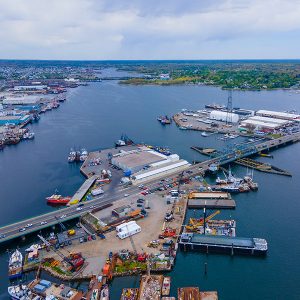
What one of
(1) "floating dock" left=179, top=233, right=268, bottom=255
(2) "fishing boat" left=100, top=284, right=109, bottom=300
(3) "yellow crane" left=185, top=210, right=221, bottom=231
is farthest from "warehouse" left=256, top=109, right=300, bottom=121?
(2) "fishing boat" left=100, top=284, right=109, bottom=300

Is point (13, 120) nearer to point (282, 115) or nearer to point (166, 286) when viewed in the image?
point (282, 115)

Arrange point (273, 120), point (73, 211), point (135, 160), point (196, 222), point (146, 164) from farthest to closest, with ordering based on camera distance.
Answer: point (273, 120)
point (135, 160)
point (146, 164)
point (73, 211)
point (196, 222)

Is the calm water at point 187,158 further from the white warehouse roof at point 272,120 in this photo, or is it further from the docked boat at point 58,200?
the white warehouse roof at point 272,120

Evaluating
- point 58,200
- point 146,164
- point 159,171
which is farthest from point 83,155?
point 58,200

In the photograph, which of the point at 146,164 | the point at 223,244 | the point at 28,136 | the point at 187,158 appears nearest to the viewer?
the point at 223,244

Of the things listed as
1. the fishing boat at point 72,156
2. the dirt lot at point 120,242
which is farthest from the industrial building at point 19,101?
the dirt lot at point 120,242

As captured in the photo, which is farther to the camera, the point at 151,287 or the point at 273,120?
the point at 273,120
